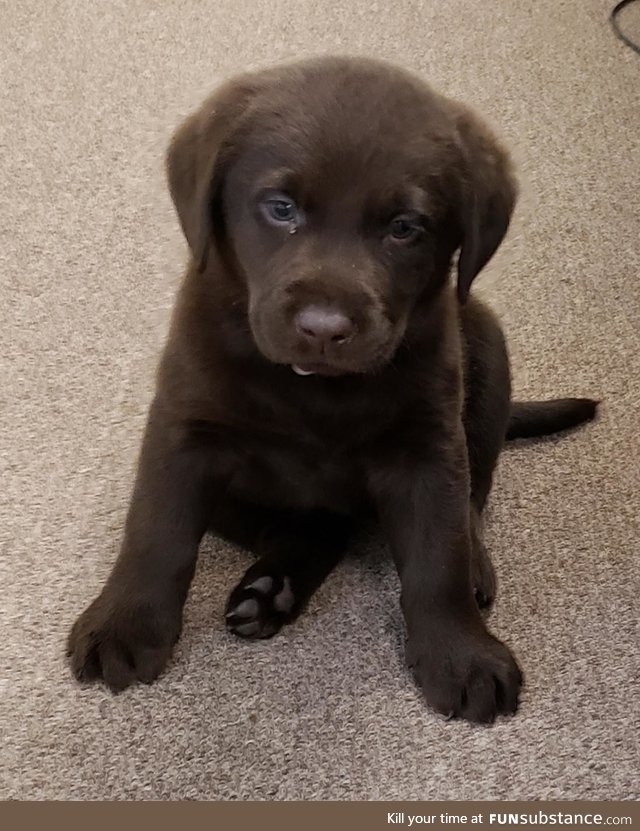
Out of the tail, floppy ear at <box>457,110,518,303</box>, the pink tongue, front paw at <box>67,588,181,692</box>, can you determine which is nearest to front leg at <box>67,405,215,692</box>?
front paw at <box>67,588,181,692</box>

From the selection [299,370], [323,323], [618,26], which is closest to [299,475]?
[299,370]

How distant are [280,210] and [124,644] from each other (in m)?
0.56

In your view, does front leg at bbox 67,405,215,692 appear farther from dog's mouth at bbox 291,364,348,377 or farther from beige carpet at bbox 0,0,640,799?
dog's mouth at bbox 291,364,348,377

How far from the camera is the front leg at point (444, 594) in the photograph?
4.58 feet

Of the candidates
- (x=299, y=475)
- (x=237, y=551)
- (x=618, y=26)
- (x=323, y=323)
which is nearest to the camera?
(x=323, y=323)

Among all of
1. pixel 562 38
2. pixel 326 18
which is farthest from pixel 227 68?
pixel 562 38

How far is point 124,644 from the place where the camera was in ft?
4.58

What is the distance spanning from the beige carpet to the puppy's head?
1.43ft

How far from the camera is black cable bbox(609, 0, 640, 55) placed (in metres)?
3.11

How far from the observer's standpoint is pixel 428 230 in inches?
51.5

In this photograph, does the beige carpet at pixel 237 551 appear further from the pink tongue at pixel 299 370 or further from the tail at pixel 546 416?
the pink tongue at pixel 299 370

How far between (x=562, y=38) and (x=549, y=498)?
1835 mm

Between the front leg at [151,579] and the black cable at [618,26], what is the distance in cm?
224

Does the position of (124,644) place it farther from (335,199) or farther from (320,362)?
(335,199)
